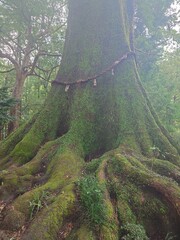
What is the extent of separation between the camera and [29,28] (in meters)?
14.2

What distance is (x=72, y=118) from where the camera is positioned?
19.1 feet

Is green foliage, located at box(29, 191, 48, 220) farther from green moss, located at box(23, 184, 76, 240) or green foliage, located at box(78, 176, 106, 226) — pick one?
green foliage, located at box(78, 176, 106, 226)

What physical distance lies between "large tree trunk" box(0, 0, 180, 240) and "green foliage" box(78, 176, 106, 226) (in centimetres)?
1

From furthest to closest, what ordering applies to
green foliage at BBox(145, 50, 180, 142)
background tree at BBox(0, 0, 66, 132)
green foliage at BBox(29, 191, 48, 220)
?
background tree at BBox(0, 0, 66, 132) → green foliage at BBox(145, 50, 180, 142) → green foliage at BBox(29, 191, 48, 220)

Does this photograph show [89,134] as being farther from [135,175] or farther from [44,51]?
[44,51]

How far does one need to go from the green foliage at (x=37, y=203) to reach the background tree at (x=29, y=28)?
30.2 ft

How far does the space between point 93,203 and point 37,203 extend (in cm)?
82

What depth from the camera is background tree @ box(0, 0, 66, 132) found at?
42.6 feet

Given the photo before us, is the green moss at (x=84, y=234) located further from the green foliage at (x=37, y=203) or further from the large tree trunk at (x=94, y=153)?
the green foliage at (x=37, y=203)

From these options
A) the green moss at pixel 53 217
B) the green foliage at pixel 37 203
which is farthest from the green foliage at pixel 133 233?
the green foliage at pixel 37 203

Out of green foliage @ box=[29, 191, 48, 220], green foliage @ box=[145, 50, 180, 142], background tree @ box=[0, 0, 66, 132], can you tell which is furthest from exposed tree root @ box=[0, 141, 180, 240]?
background tree @ box=[0, 0, 66, 132]

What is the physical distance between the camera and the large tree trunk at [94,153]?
3422mm

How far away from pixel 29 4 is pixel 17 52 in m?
4.66

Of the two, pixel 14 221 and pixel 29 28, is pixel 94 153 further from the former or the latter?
pixel 29 28
